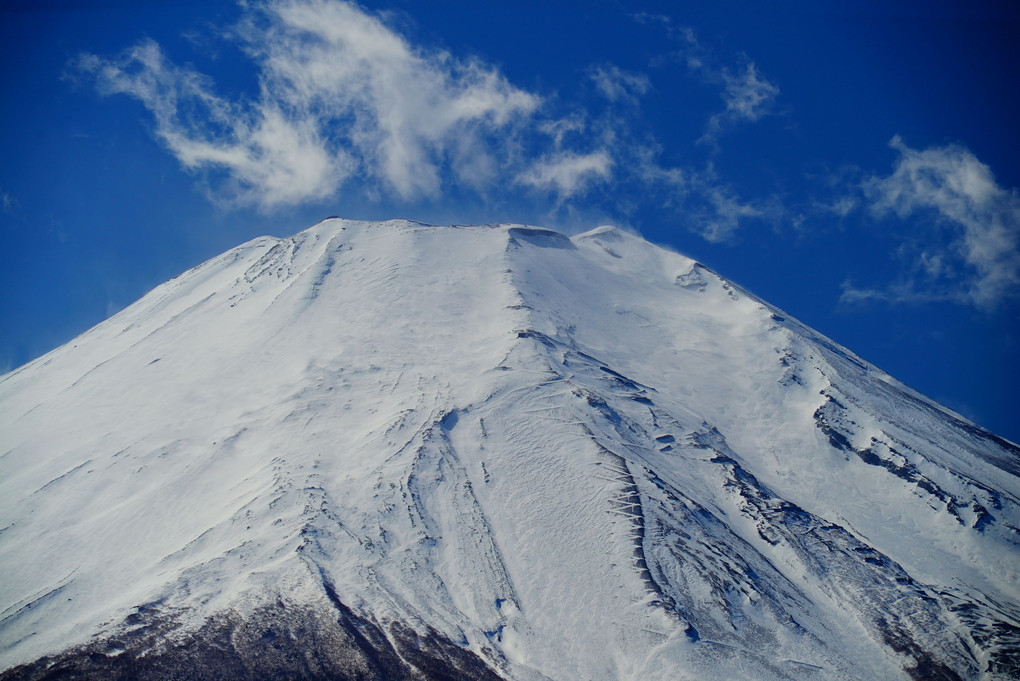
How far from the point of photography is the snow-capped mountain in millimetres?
30578

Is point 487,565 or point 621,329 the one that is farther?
point 621,329

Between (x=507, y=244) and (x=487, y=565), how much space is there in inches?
2111

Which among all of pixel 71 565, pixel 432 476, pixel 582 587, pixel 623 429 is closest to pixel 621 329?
pixel 623 429

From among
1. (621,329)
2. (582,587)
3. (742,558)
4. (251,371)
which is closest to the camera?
(582,587)

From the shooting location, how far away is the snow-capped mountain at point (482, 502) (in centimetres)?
3058

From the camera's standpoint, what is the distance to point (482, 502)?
131 ft

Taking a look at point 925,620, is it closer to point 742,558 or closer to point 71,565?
point 742,558

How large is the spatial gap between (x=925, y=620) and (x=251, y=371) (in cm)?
4998

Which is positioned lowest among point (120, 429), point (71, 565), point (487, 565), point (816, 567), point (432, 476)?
point (816, 567)

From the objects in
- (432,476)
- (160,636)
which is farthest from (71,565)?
(432,476)

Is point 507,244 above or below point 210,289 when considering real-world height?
below

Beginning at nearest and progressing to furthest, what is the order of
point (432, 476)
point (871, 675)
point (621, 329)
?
point (871, 675) < point (432, 476) < point (621, 329)

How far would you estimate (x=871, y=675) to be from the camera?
31875 millimetres

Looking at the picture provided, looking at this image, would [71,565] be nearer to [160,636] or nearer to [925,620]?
[160,636]
